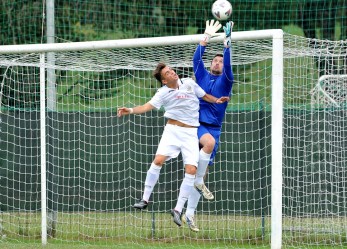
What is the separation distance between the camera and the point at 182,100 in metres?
12.4

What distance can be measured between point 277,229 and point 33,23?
1138 cm

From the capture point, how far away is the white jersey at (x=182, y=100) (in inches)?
488

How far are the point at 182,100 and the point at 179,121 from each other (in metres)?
0.29

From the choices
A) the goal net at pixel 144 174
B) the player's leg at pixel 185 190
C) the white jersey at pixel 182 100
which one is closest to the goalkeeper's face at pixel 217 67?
the white jersey at pixel 182 100

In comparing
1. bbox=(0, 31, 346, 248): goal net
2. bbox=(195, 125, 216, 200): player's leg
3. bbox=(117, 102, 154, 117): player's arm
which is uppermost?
bbox=(117, 102, 154, 117): player's arm

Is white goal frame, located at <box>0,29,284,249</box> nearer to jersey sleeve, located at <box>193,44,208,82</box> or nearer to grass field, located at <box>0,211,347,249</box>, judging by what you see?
jersey sleeve, located at <box>193,44,208,82</box>

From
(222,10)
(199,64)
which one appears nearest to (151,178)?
(199,64)

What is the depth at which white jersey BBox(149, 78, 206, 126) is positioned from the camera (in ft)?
40.7

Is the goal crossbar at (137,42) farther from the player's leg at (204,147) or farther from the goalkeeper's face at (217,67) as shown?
the player's leg at (204,147)

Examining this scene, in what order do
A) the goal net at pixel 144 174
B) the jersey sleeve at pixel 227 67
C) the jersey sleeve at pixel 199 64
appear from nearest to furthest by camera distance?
the jersey sleeve at pixel 227 67
the jersey sleeve at pixel 199 64
the goal net at pixel 144 174

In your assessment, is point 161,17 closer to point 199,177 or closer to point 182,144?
point 199,177

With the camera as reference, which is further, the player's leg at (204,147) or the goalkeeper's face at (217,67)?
the goalkeeper's face at (217,67)

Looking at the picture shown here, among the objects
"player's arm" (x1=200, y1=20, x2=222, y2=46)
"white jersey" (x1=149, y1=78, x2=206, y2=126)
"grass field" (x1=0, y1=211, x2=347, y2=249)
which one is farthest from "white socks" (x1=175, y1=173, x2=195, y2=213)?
"grass field" (x1=0, y1=211, x2=347, y2=249)

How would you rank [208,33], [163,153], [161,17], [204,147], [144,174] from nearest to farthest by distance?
[208,33]
[163,153]
[204,147]
[144,174]
[161,17]
